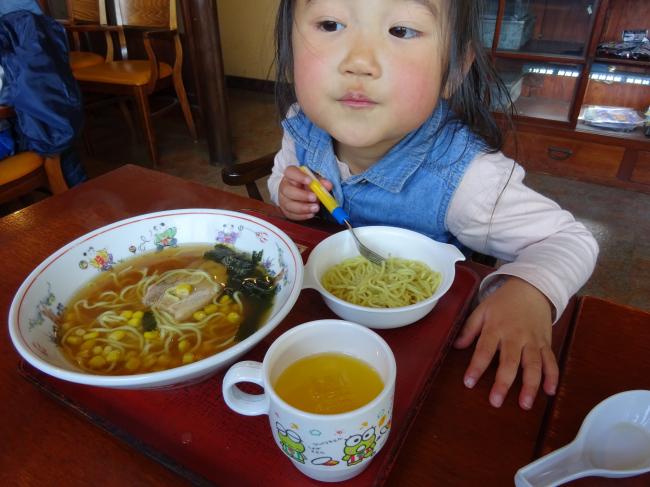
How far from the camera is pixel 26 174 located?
206 cm

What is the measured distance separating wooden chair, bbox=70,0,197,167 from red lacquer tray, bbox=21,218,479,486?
277cm

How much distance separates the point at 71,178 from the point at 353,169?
1747 millimetres

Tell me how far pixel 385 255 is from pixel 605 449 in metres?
0.48

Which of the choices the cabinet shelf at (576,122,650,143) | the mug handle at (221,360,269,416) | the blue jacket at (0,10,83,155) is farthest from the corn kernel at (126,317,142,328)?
the cabinet shelf at (576,122,650,143)

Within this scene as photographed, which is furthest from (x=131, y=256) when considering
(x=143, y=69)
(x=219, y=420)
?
(x=143, y=69)

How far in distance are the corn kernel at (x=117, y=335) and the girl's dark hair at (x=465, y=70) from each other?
2.32ft

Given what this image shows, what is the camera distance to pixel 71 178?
2332mm

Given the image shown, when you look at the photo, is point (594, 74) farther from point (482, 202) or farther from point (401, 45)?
point (401, 45)

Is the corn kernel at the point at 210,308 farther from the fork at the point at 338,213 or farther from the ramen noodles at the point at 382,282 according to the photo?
the fork at the point at 338,213

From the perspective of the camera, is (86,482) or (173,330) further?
(173,330)

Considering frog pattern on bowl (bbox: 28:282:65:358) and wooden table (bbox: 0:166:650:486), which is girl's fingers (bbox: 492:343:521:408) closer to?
wooden table (bbox: 0:166:650:486)

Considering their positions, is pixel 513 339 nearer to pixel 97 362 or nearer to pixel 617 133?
pixel 97 362

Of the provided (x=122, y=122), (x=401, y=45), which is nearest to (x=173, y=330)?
(x=401, y=45)

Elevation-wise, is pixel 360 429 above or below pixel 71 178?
above
